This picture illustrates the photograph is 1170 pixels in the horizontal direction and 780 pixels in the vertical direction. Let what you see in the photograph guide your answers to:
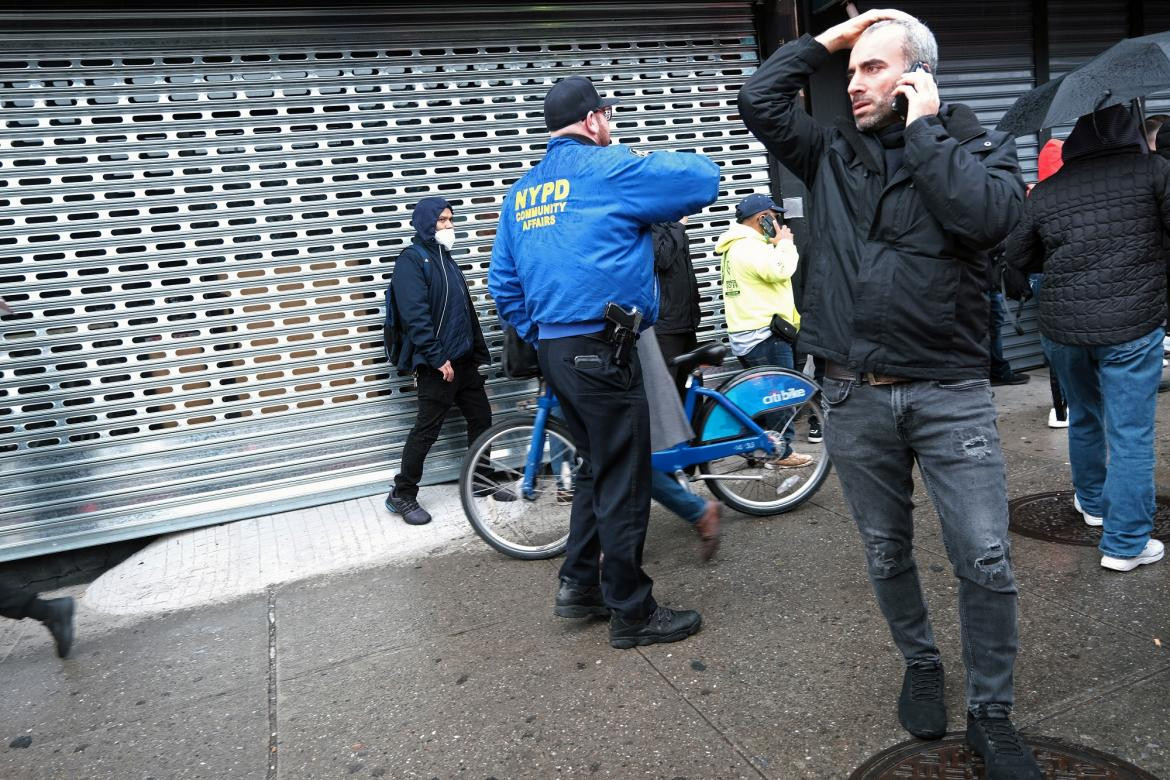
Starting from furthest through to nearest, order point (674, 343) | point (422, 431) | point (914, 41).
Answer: point (674, 343) → point (422, 431) → point (914, 41)

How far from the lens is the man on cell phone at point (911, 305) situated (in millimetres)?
2406

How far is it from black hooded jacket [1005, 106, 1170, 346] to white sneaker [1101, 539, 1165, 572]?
964 millimetres

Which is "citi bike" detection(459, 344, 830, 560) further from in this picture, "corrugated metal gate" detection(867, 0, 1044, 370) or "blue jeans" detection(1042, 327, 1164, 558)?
"corrugated metal gate" detection(867, 0, 1044, 370)

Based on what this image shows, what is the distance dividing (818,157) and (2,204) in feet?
16.4

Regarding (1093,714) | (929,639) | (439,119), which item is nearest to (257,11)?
(439,119)

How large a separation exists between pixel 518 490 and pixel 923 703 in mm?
2390

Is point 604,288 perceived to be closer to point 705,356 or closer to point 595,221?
point 595,221

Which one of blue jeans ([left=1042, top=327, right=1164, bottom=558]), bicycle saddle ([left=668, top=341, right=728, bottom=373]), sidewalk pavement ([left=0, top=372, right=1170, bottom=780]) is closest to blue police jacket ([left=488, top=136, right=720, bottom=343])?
bicycle saddle ([left=668, top=341, right=728, bottom=373])

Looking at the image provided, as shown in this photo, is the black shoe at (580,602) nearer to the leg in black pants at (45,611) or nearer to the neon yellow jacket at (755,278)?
the leg in black pants at (45,611)

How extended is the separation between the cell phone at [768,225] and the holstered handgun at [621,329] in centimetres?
302

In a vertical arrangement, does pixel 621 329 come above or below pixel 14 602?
above

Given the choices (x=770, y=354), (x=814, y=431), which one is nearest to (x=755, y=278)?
(x=770, y=354)

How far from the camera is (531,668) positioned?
356 centimetres

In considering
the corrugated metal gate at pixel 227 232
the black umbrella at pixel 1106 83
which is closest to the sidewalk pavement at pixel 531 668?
the corrugated metal gate at pixel 227 232
